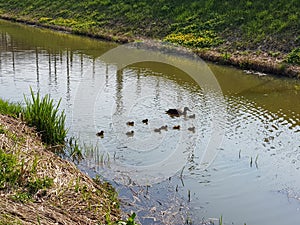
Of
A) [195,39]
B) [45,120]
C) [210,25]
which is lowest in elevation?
[45,120]

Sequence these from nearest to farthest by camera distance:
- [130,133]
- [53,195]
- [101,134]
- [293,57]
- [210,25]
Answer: [53,195] → [101,134] → [130,133] → [293,57] → [210,25]

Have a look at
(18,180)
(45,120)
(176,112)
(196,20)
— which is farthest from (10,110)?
(196,20)

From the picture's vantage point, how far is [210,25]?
2067 cm

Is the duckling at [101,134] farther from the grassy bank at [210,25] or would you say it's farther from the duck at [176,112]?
the grassy bank at [210,25]

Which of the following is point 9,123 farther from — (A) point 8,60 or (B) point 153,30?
(B) point 153,30

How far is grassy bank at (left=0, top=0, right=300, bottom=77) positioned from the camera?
56.3 ft

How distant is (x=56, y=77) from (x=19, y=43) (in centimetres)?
802

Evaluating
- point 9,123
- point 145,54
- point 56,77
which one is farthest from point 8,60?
point 9,123

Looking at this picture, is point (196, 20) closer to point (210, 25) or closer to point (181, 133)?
point (210, 25)

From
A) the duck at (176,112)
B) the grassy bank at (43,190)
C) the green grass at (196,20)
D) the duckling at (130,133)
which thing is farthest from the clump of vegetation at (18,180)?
the green grass at (196,20)

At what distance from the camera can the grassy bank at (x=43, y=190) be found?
4952 mm

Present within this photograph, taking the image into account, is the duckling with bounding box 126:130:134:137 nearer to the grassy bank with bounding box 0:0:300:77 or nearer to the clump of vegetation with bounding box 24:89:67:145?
the clump of vegetation with bounding box 24:89:67:145

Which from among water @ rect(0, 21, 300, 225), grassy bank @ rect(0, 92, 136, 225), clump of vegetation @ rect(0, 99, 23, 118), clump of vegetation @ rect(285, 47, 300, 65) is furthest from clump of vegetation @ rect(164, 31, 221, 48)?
grassy bank @ rect(0, 92, 136, 225)

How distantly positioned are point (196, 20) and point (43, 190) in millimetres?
17615
